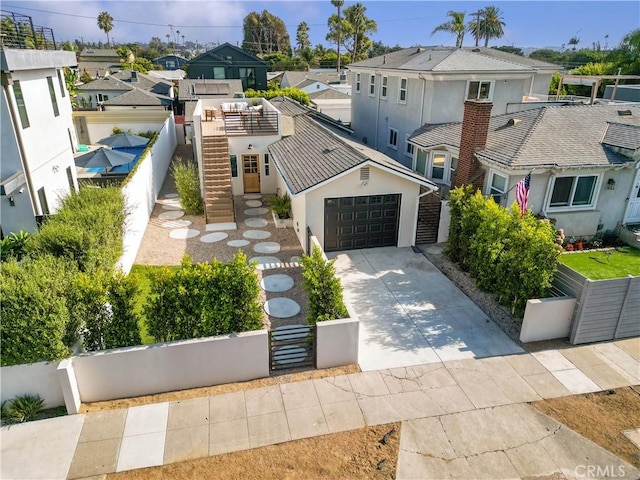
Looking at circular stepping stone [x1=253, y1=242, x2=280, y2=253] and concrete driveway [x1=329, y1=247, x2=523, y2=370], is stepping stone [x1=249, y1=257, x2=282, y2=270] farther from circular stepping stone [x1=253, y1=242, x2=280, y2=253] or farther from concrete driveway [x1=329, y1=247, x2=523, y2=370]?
concrete driveway [x1=329, y1=247, x2=523, y2=370]

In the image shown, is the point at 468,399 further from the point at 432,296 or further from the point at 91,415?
the point at 91,415

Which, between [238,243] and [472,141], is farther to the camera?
[238,243]

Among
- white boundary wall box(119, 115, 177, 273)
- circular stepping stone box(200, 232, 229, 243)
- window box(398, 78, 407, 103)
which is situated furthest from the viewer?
window box(398, 78, 407, 103)

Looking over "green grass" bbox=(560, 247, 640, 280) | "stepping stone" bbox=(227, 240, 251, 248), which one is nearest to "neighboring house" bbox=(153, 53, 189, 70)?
"stepping stone" bbox=(227, 240, 251, 248)

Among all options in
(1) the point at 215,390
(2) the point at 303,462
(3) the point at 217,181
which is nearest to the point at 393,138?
(3) the point at 217,181

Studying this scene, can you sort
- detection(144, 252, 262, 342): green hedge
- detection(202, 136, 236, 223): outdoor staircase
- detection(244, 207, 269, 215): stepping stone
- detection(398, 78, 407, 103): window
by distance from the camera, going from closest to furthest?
detection(144, 252, 262, 342): green hedge
detection(202, 136, 236, 223): outdoor staircase
detection(244, 207, 269, 215): stepping stone
detection(398, 78, 407, 103): window

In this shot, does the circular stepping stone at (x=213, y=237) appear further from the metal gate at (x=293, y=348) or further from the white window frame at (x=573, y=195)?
the white window frame at (x=573, y=195)

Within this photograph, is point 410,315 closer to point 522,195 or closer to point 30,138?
point 522,195

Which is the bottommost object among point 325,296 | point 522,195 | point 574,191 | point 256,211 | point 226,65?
point 256,211
